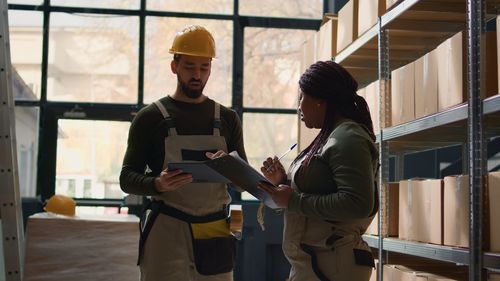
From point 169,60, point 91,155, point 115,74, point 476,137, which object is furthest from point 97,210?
point 476,137

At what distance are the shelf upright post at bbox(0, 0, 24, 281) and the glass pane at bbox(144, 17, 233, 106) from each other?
2601mm

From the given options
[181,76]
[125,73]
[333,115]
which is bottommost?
[333,115]

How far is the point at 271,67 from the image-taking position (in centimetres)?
632

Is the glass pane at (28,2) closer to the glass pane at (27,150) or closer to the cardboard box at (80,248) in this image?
the glass pane at (27,150)

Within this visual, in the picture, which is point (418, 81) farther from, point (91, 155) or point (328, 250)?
point (91, 155)

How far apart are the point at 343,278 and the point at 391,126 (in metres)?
1.67

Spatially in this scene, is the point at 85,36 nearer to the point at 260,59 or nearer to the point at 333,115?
the point at 260,59

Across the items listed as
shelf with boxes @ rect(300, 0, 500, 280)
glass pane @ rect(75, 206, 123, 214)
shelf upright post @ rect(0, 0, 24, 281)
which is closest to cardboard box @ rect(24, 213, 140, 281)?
shelf upright post @ rect(0, 0, 24, 281)

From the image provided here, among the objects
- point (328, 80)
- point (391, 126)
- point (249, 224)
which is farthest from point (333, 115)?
point (249, 224)

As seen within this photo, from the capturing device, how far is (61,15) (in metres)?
6.09

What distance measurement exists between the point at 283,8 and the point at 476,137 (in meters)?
3.97

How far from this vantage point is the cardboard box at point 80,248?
14.6 ft

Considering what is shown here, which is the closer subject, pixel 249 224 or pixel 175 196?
pixel 175 196

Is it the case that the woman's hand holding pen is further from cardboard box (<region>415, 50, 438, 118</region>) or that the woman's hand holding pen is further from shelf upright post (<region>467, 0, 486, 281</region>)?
cardboard box (<region>415, 50, 438, 118</region>)
